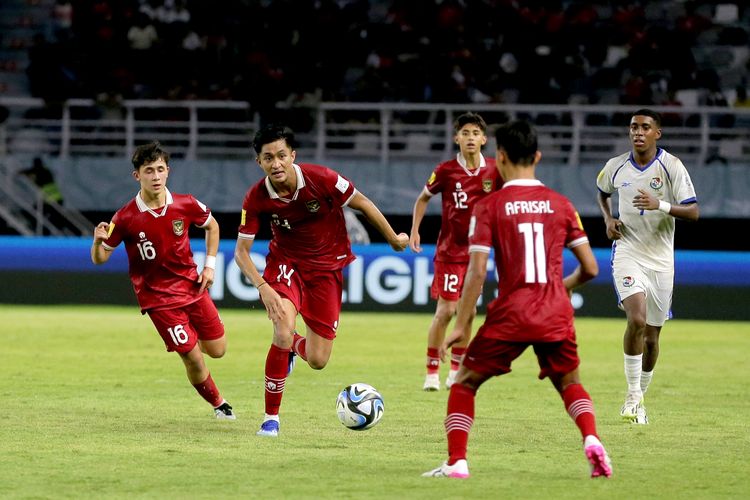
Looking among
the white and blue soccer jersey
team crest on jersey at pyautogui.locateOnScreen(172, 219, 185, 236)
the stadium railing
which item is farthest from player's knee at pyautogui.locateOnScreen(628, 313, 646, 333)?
the stadium railing

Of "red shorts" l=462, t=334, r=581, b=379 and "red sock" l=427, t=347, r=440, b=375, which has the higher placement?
"red shorts" l=462, t=334, r=581, b=379

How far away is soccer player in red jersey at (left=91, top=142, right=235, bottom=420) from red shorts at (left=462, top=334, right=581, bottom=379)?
287cm

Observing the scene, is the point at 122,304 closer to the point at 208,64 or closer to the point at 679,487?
the point at 208,64

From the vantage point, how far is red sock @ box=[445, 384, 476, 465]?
21.3 feet

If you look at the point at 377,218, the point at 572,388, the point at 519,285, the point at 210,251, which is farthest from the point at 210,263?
the point at 572,388

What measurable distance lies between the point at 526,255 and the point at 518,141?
1.82 ft

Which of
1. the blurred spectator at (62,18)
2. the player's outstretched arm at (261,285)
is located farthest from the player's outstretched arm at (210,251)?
the blurred spectator at (62,18)

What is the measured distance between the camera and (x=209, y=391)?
8977mm

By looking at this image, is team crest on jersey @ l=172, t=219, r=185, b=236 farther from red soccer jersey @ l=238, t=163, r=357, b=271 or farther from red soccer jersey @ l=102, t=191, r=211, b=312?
red soccer jersey @ l=238, t=163, r=357, b=271

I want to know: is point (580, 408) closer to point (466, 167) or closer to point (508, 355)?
point (508, 355)

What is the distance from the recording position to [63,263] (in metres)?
19.2

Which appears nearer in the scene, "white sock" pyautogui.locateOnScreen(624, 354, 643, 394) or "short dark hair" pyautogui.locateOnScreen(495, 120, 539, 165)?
"short dark hair" pyautogui.locateOnScreen(495, 120, 539, 165)

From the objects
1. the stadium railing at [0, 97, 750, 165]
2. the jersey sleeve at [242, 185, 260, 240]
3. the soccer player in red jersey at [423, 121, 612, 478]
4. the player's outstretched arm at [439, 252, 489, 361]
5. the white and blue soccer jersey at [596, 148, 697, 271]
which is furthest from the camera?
the stadium railing at [0, 97, 750, 165]

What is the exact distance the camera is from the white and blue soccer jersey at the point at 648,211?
938 cm
